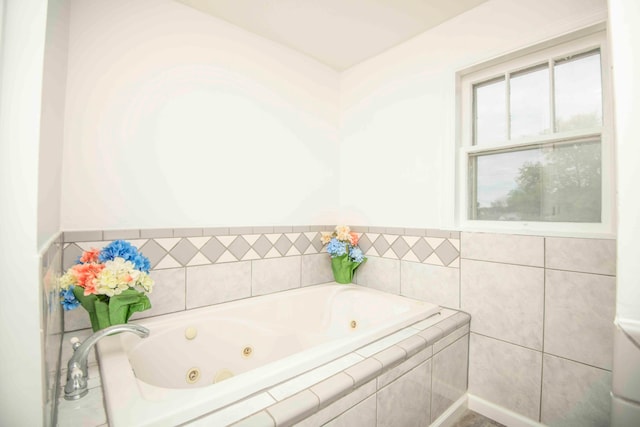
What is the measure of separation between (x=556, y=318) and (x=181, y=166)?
2198 millimetres

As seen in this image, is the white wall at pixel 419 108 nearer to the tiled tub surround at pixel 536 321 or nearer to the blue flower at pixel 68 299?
the tiled tub surround at pixel 536 321

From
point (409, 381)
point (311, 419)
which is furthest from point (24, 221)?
point (409, 381)

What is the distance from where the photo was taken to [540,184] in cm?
156

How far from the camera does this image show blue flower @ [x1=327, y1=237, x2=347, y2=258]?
2.20 m

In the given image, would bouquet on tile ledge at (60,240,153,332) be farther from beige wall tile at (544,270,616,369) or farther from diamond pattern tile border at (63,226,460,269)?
beige wall tile at (544,270,616,369)

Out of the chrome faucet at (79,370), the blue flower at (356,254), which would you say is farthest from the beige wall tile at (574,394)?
the chrome faucet at (79,370)

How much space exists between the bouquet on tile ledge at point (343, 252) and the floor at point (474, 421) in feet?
3.63

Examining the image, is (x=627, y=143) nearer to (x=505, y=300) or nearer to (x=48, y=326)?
(x=505, y=300)

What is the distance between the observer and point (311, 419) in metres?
A: 0.86

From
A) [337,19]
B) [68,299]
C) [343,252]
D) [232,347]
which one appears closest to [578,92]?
[337,19]

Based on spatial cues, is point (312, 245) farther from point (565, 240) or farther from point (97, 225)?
point (565, 240)

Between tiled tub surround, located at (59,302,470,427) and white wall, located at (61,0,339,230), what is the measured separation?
777mm

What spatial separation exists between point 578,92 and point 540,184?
19.8 inches

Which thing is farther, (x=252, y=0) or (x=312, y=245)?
(x=312, y=245)
